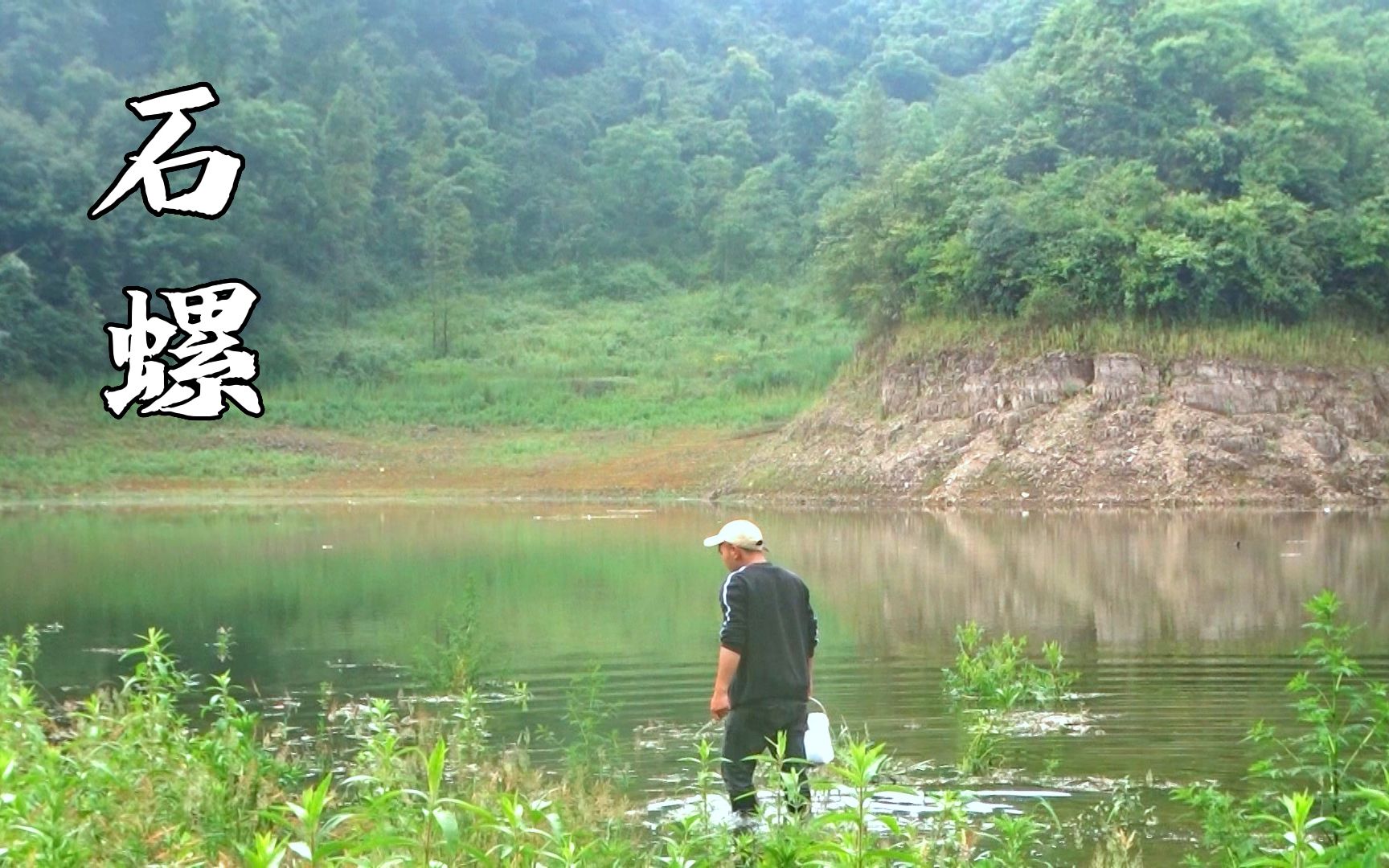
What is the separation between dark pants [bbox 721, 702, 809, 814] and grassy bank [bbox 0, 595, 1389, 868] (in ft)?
0.64

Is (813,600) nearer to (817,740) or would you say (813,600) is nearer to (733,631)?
(817,740)

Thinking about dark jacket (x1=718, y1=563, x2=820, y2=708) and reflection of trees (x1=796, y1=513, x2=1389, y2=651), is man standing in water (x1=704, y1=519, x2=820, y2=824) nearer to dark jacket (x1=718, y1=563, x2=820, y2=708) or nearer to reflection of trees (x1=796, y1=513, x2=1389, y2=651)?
dark jacket (x1=718, y1=563, x2=820, y2=708)

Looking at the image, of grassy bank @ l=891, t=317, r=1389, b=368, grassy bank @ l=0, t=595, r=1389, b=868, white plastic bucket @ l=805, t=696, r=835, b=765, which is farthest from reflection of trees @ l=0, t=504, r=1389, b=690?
white plastic bucket @ l=805, t=696, r=835, b=765

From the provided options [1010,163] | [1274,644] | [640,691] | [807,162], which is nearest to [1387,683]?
[1274,644]

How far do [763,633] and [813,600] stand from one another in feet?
43.3

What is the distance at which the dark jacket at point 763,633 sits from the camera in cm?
872

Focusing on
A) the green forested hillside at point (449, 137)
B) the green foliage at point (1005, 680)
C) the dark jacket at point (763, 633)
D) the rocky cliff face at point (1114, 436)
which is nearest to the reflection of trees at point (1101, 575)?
the green foliage at point (1005, 680)

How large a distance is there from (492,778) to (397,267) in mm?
73684

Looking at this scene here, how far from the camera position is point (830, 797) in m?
9.84

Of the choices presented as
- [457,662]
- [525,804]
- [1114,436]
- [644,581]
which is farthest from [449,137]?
[525,804]

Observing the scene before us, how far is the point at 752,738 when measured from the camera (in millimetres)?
8859

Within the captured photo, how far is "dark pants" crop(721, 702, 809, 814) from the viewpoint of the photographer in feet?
28.9

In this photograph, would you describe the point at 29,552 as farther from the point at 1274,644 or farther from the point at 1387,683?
the point at 1387,683

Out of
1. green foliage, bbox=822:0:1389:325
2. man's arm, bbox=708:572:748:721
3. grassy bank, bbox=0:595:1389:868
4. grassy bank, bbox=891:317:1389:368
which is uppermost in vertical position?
green foliage, bbox=822:0:1389:325
